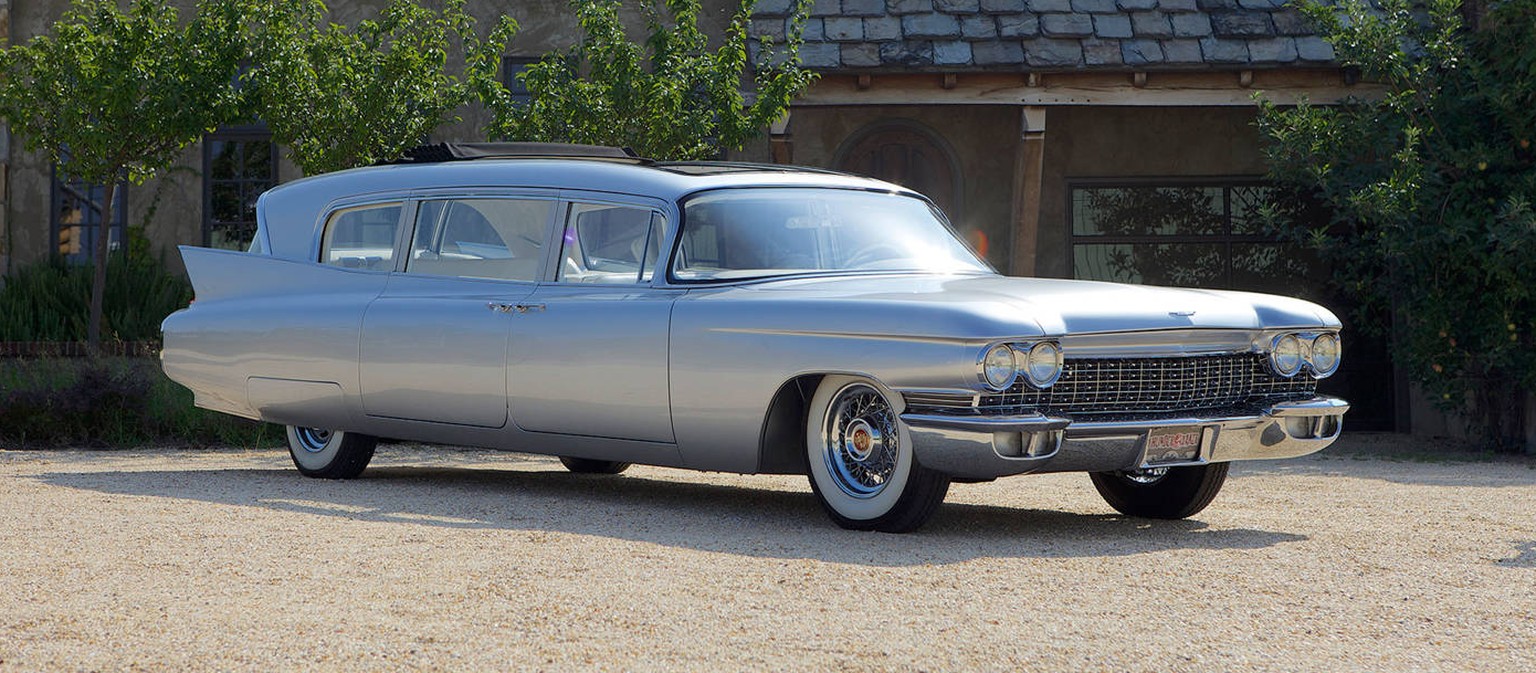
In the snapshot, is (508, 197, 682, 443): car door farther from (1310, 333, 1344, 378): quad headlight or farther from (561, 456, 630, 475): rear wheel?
(1310, 333, 1344, 378): quad headlight

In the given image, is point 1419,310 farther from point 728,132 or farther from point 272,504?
point 272,504

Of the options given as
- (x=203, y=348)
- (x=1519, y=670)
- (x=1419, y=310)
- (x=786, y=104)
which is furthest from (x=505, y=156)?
(x=1419, y=310)

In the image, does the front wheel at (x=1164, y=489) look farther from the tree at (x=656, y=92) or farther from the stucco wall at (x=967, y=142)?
the stucco wall at (x=967, y=142)

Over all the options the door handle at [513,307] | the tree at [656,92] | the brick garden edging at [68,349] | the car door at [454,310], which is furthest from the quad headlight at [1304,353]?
the brick garden edging at [68,349]

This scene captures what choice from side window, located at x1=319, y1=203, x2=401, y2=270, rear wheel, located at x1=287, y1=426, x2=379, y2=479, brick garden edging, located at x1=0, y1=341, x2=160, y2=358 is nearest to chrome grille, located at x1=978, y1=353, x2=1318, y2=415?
side window, located at x1=319, y1=203, x2=401, y2=270

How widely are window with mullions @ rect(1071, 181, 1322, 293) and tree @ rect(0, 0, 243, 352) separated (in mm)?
7427

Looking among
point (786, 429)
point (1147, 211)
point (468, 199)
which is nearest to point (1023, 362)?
point (786, 429)

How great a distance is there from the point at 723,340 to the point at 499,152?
2.68 metres

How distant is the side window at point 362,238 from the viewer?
8531mm

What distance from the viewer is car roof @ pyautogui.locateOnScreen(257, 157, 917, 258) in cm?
752

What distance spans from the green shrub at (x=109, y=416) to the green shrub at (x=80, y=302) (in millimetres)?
2058

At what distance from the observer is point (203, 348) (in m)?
9.08

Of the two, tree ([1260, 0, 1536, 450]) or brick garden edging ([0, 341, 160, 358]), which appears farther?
brick garden edging ([0, 341, 160, 358])

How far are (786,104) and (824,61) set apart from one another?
81cm
